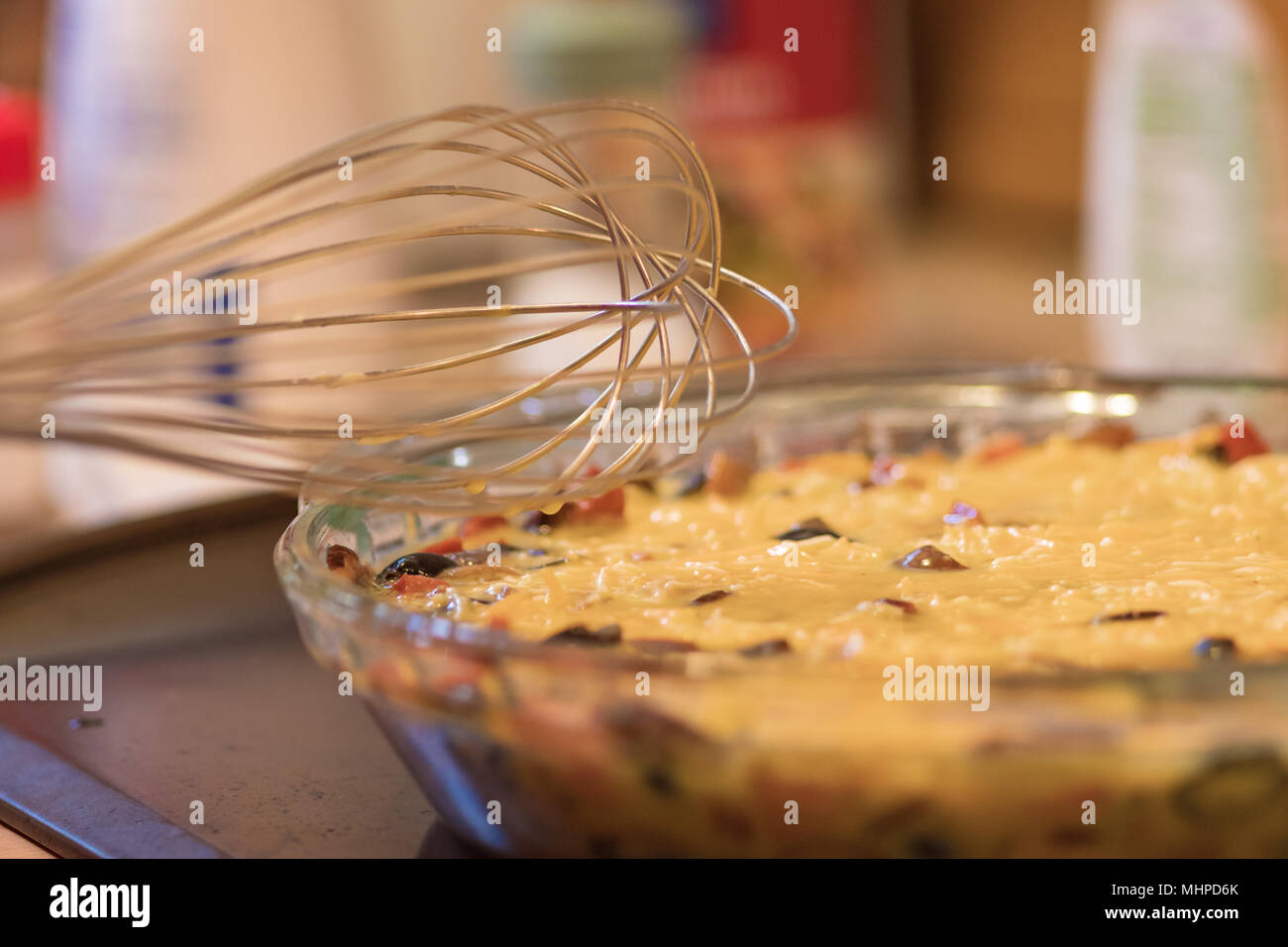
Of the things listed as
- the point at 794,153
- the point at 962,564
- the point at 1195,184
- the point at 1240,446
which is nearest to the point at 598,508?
the point at 962,564

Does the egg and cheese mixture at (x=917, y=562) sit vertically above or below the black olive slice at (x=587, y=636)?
above

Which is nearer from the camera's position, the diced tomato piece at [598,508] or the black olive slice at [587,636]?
the black olive slice at [587,636]

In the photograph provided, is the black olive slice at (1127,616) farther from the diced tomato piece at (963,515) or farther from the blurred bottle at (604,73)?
the blurred bottle at (604,73)

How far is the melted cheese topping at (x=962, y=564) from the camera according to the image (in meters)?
0.40

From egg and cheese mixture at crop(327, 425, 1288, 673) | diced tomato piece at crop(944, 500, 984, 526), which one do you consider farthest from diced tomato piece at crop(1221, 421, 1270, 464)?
diced tomato piece at crop(944, 500, 984, 526)

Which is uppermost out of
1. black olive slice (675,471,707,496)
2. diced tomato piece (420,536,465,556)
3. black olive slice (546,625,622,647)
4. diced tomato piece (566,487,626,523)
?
black olive slice (675,471,707,496)

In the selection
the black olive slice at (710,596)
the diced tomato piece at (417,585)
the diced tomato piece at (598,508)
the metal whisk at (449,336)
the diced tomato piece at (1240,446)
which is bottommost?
the black olive slice at (710,596)

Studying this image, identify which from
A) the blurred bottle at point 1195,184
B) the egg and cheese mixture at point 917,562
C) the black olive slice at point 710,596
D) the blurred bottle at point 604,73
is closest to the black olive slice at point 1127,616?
the egg and cheese mixture at point 917,562

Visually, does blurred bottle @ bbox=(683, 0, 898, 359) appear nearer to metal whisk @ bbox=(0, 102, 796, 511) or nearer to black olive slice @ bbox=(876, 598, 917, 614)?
metal whisk @ bbox=(0, 102, 796, 511)

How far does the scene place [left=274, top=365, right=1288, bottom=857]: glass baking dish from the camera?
1.07ft

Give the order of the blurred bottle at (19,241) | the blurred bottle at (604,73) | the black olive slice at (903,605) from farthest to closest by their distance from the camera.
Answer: the blurred bottle at (604,73) → the blurred bottle at (19,241) → the black olive slice at (903,605)

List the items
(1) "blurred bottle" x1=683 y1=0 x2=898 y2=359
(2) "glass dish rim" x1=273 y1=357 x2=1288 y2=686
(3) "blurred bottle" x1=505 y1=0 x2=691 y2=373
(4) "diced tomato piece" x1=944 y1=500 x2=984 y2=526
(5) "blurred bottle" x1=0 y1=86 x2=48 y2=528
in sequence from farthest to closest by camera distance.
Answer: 1. (1) "blurred bottle" x1=683 y1=0 x2=898 y2=359
2. (3) "blurred bottle" x1=505 y1=0 x2=691 y2=373
3. (5) "blurred bottle" x1=0 y1=86 x2=48 y2=528
4. (4) "diced tomato piece" x1=944 y1=500 x2=984 y2=526
5. (2) "glass dish rim" x1=273 y1=357 x2=1288 y2=686

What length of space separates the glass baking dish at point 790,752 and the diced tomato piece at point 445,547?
0.11 metres
